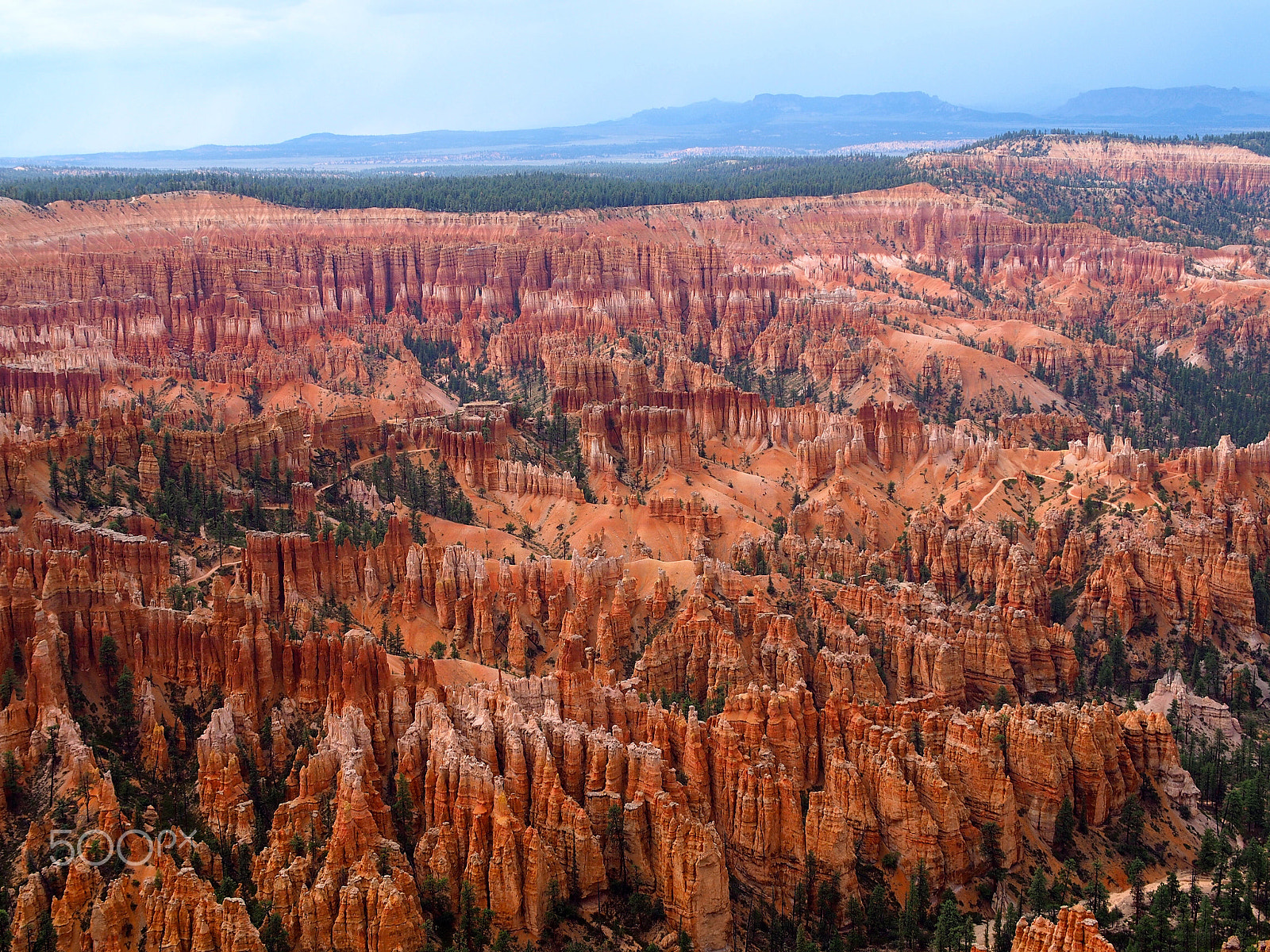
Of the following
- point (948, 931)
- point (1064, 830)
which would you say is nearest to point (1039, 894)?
point (948, 931)

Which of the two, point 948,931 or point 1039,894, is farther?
point 1039,894

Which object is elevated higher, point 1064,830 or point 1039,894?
point 1039,894

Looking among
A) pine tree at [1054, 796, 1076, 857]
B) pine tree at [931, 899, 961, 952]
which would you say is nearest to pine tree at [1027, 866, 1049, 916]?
pine tree at [931, 899, 961, 952]

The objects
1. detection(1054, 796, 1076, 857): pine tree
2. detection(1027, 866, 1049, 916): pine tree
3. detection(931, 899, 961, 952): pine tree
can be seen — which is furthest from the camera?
detection(1054, 796, 1076, 857): pine tree

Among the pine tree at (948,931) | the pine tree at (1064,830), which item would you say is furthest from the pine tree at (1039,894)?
the pine tree at (1064,830)

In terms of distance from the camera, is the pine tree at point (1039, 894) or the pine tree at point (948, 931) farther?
the pine tree at point (1039, 894)

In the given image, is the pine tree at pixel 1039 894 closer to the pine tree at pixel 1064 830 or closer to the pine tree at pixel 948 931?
the pine tree at pixel 948 931

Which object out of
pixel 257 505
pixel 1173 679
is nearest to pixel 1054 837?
pixel 1173 679

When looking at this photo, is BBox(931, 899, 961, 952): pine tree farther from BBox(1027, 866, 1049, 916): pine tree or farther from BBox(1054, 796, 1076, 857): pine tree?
BBox(1054, 796, 1076, 857): pine tree

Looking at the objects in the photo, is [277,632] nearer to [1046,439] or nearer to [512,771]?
[512,771]

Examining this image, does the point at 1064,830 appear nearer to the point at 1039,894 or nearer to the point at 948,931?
the point at 1039,894

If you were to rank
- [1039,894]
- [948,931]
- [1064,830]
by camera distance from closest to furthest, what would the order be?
[948,931] → [1039,894] → [1064,830]

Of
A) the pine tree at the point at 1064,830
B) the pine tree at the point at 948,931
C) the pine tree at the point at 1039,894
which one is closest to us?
the pine tree at the point at 948,931

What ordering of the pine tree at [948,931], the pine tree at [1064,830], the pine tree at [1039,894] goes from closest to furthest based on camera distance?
the pine tree at [948,931], the pine tree at [1039,894], the pine tree at [1064,830]
